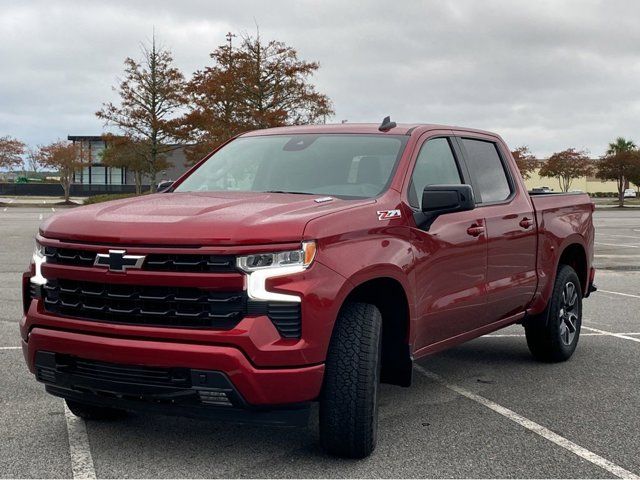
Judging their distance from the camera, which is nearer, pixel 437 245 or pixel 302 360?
pixel 302 360

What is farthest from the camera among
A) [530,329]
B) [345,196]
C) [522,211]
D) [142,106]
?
[142,106]

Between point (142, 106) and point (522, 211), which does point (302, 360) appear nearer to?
point (522, 211)

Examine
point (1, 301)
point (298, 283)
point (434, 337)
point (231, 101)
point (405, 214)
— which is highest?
Answer: point (231, 101)

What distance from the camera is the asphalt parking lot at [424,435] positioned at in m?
4.23

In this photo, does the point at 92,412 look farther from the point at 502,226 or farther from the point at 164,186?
the point at 502,226

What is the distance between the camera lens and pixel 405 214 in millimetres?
4773

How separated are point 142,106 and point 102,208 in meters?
42.3

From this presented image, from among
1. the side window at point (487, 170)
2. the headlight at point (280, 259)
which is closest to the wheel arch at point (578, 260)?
the side window at point (487, 170)

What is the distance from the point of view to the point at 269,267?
12.6 feet

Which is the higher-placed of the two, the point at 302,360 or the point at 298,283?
the point at 298,283

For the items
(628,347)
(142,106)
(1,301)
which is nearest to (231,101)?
(142,106)

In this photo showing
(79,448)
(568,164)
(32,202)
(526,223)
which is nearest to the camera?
(79,448)

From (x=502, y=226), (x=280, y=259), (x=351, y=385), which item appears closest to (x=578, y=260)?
(x=502, y=226)

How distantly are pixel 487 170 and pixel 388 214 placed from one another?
77.2 inches
